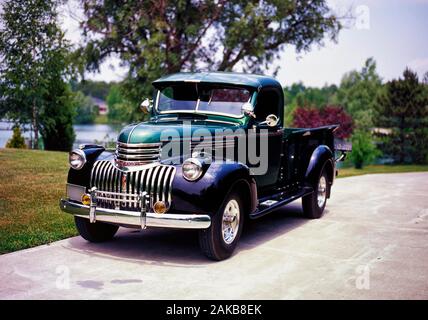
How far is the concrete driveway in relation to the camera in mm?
5070

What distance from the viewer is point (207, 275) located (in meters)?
5.58

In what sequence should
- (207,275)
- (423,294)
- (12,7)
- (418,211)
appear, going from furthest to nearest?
1. (12,7)
2. (418,211)
3. (207,275)
4. (423,294)

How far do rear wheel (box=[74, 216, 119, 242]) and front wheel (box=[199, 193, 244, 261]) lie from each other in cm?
158

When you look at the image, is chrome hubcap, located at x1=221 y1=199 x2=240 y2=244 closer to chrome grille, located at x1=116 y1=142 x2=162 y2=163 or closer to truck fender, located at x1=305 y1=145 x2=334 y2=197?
chrome grille, located at x1=116 y1=142 x2=162 y2=163

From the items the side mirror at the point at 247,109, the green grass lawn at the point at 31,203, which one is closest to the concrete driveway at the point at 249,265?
the green grass lawn at the point at 31,203

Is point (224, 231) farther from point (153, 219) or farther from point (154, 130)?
point (154, 130)

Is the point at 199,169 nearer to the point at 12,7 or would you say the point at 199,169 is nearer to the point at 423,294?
the point at 423,294

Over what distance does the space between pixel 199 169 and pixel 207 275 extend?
1.09 metres

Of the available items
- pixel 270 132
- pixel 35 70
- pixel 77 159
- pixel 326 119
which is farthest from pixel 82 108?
pixel 77 159

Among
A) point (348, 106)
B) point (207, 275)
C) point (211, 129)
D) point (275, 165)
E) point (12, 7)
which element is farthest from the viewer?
point (348, 106)

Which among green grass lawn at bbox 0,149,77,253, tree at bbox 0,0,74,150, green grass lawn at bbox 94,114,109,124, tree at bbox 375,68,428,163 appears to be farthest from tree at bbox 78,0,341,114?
green grass lawn at bbox 94,114,109,124

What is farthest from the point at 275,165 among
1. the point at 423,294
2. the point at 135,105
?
the point at 135,105
